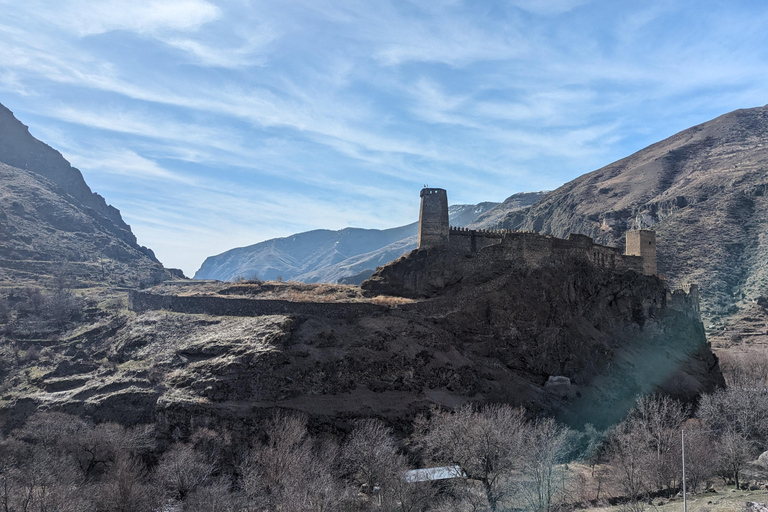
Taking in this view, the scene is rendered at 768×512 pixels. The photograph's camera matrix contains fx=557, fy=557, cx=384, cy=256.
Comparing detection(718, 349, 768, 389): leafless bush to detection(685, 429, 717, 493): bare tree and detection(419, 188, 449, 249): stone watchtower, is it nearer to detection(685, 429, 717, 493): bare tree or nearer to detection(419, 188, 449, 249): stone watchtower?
detection(685, 429, 717, 493): bare tree

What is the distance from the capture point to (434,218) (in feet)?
197

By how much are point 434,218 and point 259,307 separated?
20766 millimetres

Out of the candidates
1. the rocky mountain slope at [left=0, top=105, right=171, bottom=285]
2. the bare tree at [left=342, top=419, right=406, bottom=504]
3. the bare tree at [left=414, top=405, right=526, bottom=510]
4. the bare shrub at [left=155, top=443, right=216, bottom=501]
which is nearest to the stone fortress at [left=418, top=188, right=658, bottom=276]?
the bare tree at [left=414, top=405, right=526, bottom=510]

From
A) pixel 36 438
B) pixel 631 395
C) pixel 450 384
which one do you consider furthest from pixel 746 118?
pixel 36 438

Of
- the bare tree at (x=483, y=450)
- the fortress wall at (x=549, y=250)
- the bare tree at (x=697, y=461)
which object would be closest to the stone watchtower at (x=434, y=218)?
the fortress wall at (x=549, y=250)

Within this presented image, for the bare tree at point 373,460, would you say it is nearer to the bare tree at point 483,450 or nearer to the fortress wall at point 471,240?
the bare tree at point 483,450

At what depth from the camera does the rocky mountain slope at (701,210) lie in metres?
110

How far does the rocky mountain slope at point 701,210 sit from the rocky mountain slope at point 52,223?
4220 inches

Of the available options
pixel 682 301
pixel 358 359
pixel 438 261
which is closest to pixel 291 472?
pixel 358 359

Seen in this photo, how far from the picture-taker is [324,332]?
160 feet

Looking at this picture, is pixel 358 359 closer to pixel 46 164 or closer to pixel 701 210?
pixel 701 210

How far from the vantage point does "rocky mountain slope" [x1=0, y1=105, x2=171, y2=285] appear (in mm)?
99438

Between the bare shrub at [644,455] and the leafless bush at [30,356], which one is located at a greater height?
the leafless bush at [30,356]

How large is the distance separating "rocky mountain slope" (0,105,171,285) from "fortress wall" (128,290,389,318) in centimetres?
4364
